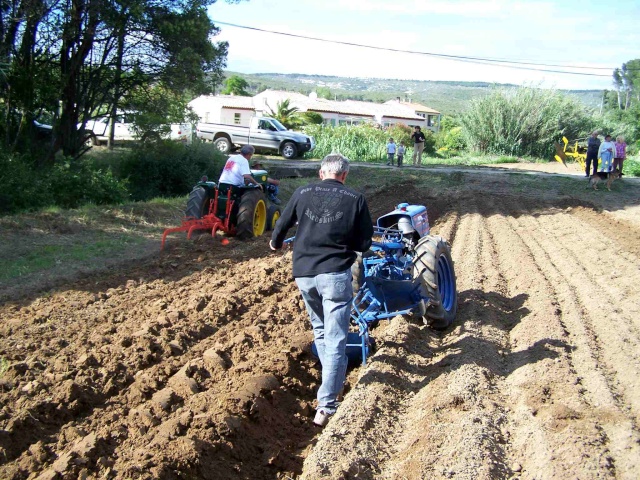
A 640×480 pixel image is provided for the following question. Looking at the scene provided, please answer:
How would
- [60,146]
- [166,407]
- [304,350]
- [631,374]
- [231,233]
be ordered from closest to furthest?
[166,407]
[631,374]
[304,350]
[231,233]
[60,146]

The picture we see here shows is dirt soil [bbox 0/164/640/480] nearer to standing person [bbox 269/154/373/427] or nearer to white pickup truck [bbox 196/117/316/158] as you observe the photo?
standing person [bbox 269/154/373/427]

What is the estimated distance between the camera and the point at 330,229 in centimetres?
454

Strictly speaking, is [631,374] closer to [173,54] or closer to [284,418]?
[284,418]

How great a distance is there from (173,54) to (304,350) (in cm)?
1198

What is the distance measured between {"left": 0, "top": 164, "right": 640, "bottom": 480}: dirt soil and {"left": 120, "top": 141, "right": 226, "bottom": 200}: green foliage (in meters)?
8.90

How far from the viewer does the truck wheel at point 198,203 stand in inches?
399

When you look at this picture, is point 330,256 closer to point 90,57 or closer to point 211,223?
point 211,223

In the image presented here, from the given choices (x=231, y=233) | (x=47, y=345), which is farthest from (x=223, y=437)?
(x=231, y=233)

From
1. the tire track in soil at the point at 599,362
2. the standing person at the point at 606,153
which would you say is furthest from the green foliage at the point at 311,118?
the tire track in soil at the point at 599,362

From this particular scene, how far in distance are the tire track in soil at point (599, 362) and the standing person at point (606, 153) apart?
8958 mm

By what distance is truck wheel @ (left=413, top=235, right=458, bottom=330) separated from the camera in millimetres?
6051

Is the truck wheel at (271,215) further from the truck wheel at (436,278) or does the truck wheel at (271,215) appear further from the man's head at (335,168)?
the man's head at (335,168)

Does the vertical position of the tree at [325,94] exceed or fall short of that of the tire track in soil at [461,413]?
it exceeds it

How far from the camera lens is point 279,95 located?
71.9m
